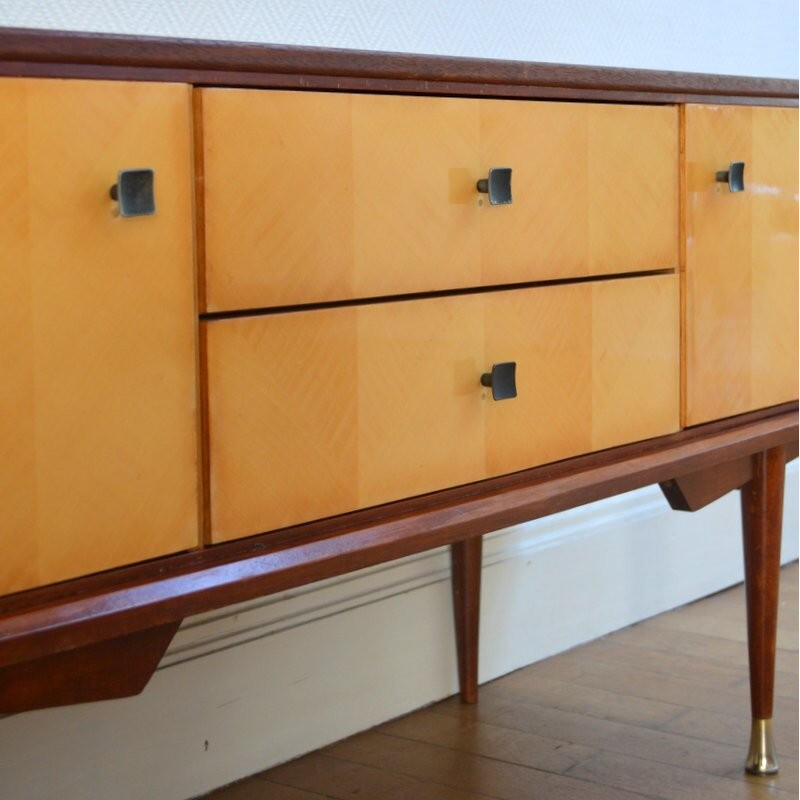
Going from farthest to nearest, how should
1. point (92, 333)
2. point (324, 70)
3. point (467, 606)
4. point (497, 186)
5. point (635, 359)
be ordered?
point (467, 606), point (635, 359), point (497, 186), point (324, 70), point (92, 333)

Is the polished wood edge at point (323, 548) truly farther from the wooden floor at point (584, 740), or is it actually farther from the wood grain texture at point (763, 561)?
the wooden floor at point (584, 740)

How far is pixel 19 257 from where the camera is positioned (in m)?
0.77

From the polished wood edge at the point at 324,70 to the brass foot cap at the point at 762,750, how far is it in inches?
27.6

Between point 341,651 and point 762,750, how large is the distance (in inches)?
19.9

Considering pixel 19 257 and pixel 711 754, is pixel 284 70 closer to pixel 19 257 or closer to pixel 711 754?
pixel 19 257

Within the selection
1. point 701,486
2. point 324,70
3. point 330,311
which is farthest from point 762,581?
point 324,70

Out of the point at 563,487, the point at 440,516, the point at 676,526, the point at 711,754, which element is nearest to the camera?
the point at 440,516

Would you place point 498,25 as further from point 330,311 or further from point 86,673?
point 86,673

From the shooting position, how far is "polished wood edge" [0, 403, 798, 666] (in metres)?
0.80

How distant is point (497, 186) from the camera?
1.05 metres

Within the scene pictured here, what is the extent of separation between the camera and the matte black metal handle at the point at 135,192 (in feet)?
2.64

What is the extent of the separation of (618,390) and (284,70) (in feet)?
Answer: 1.54

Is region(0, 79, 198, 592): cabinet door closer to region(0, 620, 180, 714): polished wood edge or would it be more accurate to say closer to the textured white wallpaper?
region(0, 620, 180, 714): polished wood edge

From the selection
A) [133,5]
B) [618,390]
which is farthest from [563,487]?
[133,5]
